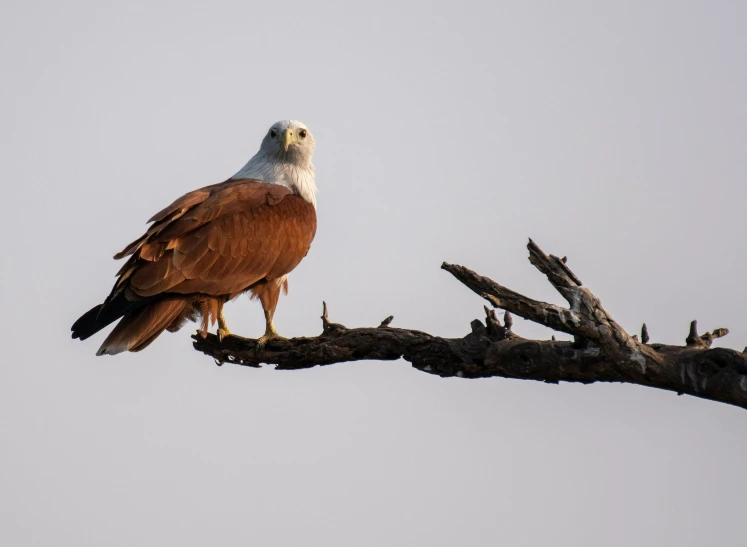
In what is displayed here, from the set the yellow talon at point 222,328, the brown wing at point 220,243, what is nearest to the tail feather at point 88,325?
the brown wing at point 220,243

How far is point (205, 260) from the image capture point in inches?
284

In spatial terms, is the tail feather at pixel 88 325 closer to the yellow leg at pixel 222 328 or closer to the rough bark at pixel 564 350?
the yellow leg at pixel 222 328

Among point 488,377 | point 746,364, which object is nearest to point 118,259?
point 488,377

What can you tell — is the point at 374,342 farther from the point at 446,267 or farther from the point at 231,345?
the point at 231,345

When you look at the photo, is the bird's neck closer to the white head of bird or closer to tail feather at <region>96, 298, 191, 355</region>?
the white head of bird

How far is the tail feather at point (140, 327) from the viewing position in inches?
266

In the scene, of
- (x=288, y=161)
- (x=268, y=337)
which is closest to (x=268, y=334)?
(x=268, y=337)

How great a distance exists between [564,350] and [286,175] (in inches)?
158

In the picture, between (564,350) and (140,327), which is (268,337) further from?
(564,350)

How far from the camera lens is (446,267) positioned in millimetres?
4805

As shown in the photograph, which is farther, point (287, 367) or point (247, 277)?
point (247, 277)

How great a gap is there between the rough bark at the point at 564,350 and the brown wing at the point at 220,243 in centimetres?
173

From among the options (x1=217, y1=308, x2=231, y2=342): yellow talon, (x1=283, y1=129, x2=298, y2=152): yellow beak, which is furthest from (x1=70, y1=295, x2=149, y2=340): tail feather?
(x1=283, y1=129, x2=298, y2=152): yellow beak

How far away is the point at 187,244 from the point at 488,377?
2.64 m
